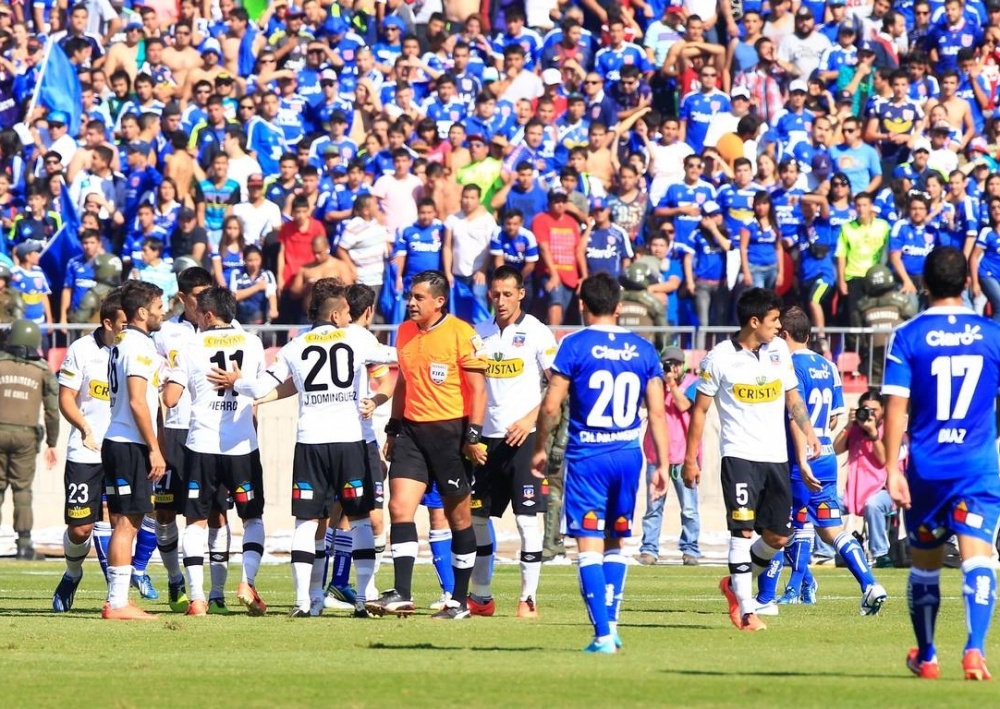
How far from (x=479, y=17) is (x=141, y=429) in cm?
1739

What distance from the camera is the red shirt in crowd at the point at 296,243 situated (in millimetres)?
25391

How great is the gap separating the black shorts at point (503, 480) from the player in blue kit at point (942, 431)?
15.6ft

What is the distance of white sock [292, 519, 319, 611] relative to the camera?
14.2 m

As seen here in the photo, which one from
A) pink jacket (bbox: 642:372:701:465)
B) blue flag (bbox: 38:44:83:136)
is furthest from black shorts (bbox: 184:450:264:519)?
blue flag (bbox: 38:44:83:136)

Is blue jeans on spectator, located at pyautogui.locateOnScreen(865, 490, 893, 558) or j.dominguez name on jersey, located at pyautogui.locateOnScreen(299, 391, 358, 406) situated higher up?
j.dominguez name on jersey, located at pyautogui.locateOnScreen(299, 391, 358, 406)

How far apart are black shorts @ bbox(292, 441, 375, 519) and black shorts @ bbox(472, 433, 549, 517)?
3.28 ft

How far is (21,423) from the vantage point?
2312 centimetres

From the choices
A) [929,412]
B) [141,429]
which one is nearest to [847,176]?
[141,429]

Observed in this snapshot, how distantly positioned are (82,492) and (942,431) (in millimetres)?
7533

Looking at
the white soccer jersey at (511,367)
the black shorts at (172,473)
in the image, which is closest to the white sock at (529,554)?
the white soccer jersey at (511,367)

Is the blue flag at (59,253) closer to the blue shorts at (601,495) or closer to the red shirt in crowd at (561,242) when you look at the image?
the red shirt in crowd at (561,242)

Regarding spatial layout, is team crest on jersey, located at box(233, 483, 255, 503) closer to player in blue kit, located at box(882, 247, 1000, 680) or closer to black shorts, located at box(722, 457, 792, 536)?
black shorts, located at box(722, 457, 792, 536)

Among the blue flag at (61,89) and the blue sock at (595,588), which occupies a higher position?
the blue flag at (61,89)

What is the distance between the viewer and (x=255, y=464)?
14766 mm
